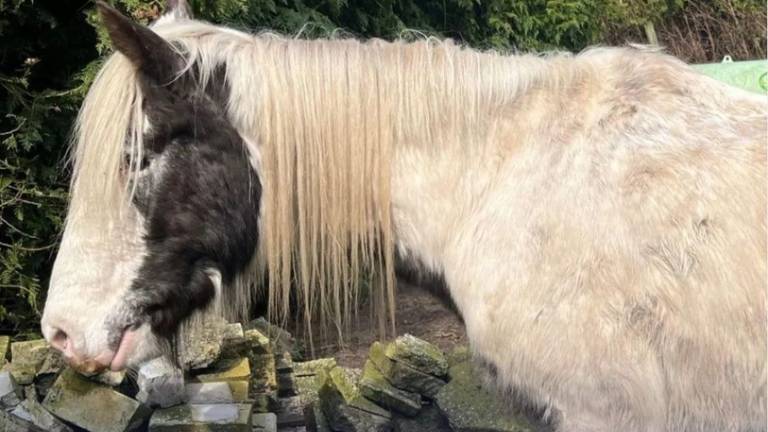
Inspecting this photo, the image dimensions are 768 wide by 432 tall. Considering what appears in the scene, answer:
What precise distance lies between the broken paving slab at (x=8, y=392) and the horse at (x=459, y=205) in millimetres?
1580

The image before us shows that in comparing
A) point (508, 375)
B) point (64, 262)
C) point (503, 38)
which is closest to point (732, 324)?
point (508, 375)

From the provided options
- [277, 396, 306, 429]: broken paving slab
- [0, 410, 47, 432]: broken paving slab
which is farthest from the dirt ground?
[0, 410, 47, 432]: broken paving slab

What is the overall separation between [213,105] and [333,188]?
1.21ft

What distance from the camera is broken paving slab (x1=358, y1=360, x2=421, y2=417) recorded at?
13.1 ft

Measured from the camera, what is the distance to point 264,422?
12.1 ft

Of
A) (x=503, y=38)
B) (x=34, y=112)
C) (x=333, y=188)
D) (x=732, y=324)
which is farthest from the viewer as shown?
(x=503, y=38)

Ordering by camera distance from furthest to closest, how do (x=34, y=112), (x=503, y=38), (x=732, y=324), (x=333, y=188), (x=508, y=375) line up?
(x=503, y=38), (x=34, y=112), (x=333, y=188), (x=508, y=375), (x=732, y=324)

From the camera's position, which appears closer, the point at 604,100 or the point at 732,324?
the point at 732,324

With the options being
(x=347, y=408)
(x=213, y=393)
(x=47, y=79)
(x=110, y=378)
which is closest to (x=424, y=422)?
(x=347, y=408)

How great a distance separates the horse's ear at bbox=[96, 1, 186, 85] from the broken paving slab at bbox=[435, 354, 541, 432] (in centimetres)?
218

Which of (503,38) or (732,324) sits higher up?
(503,38)

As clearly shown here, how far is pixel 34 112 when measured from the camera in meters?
3.89

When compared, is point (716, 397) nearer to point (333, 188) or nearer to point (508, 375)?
point (508, 375)

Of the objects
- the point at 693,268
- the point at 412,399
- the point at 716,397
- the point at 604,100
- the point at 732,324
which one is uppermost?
the point at 604,100
